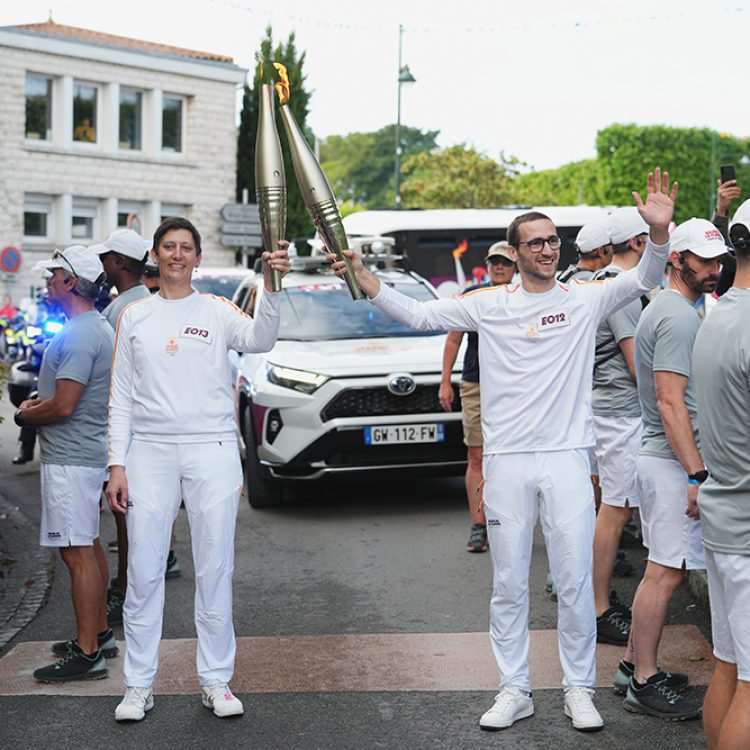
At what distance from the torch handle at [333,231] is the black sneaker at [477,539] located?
3744mm

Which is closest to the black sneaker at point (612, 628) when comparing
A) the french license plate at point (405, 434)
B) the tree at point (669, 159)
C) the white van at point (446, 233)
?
the french license plate at point (405, 434)

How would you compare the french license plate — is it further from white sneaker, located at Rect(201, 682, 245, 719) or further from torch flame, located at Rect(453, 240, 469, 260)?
torch flame, located at Rect(453, 240, 469, 260)

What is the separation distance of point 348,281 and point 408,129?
319ft

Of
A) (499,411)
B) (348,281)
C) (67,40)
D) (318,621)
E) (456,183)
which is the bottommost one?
(318,621)

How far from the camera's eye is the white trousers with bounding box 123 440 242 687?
522 cm

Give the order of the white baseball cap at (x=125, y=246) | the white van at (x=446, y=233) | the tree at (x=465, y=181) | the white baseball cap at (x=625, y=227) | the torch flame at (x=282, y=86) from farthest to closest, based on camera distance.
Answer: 1. the tree at (x=465, y=181)
2. the white van at (x=446, y=233)
3. the white baseball cap at (x=125, y=246)
4. the white baseball cap at (x=625, y=227)
5. the torch flame at (x=282, y=86)

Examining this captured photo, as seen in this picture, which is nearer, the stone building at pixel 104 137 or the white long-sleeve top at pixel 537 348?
the white long-sleeve top at pixel 537 348

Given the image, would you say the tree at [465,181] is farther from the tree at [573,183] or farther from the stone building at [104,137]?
the tree at [573,183]

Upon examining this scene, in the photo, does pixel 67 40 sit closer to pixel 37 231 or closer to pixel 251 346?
pixel 37 231

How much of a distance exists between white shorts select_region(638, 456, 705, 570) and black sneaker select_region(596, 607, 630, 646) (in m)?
1.15

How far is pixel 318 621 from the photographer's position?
6859 mm

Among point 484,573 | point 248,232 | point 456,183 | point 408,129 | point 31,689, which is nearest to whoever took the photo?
point 31,689

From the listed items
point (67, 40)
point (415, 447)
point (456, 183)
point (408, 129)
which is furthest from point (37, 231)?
point (408, 129)

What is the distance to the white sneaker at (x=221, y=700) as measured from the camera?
520 cm
